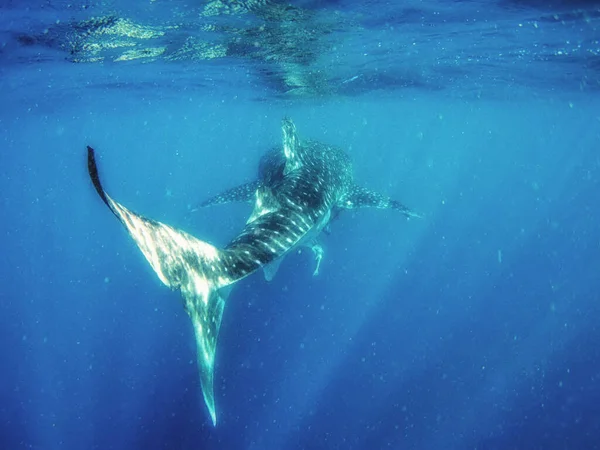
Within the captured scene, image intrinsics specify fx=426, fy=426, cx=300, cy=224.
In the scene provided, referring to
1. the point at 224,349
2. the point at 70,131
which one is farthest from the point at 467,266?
the point at 70,131

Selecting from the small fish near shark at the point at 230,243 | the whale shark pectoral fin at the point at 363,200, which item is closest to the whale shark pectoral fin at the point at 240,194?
the small fish near shark at the point at 230,243

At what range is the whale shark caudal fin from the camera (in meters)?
4.02

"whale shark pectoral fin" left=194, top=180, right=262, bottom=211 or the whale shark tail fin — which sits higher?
the whale shark tail fin

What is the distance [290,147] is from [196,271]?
18.1 ft

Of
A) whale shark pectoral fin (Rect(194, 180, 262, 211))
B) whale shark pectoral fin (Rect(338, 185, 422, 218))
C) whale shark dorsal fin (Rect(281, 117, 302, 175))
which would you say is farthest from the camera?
whale shark pectoral fin (Rect(194, 180, 262, 211))

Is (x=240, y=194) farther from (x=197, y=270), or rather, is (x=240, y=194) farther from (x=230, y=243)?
(x=197, y=270)

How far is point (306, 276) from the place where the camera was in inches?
754

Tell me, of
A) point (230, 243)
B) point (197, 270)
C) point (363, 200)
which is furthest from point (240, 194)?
point (197, 270)

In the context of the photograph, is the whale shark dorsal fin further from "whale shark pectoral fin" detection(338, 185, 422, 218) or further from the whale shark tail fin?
the whale shark tail fin

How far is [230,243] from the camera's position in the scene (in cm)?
598

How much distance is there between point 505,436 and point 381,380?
4293 mm

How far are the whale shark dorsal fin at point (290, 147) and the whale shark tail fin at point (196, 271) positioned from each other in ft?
15.7

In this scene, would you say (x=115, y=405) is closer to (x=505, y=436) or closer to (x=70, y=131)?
(x=505, y=436)

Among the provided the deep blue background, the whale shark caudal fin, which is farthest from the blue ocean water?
the whale shark caudal fin
